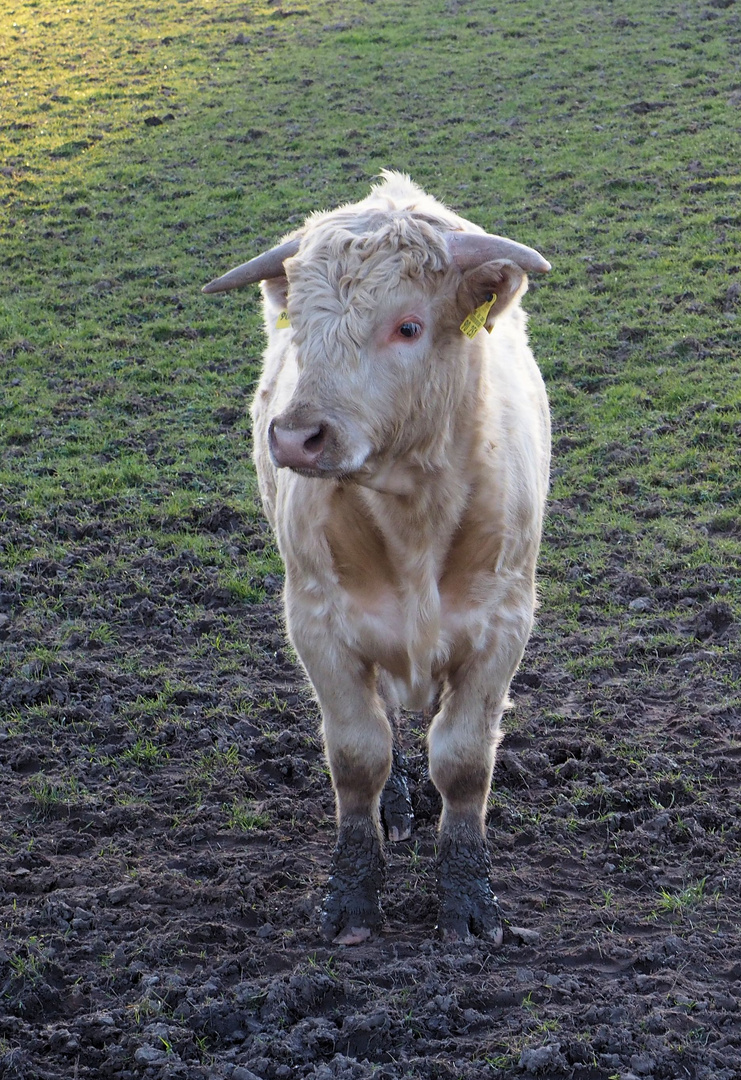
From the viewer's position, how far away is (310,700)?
586 cm

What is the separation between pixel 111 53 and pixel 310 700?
17.9 metres

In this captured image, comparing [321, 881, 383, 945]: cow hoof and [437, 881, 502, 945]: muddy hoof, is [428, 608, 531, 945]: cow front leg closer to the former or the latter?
[437, 881, 502, 945]: muddy hoof

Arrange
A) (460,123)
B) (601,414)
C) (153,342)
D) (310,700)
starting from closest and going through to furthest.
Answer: (310,700)
(601,414)
(153,342)
(460,123)

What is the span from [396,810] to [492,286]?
2.24 meters

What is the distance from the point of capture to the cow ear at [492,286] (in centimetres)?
381

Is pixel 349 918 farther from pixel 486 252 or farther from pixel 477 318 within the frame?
pixel 486 252

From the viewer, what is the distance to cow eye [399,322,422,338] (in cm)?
379

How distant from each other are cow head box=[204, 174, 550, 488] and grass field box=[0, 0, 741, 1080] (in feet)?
5.63

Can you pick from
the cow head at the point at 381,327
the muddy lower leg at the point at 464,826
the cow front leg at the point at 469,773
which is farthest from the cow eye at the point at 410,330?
the muddy lower leg at the point at 464,826

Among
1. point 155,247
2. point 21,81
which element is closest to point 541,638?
point 155,247

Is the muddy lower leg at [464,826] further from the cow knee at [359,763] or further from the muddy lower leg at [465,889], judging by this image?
the cow knee at [359,763]

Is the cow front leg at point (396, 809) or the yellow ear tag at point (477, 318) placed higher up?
the yellow ear tag at point (477, 318)

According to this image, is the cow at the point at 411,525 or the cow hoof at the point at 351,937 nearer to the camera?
the cow at the point at 411,525

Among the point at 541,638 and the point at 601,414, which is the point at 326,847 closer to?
the point at 541,638
